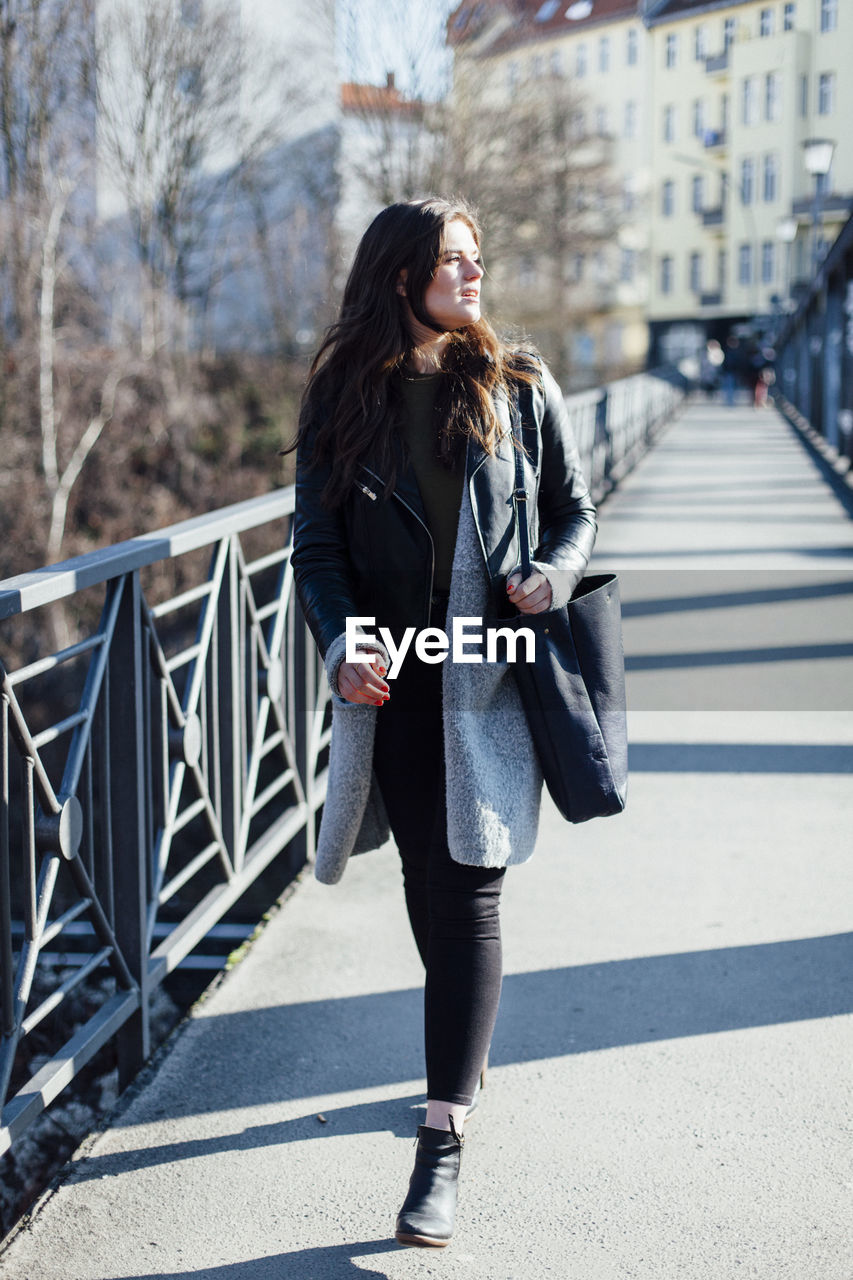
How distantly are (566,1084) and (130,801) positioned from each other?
105cm

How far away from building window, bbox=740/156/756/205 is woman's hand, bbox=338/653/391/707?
23.4 meters

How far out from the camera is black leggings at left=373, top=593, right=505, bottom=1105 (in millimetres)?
2449

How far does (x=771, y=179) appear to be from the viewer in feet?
81.4

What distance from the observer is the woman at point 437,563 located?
7.92 feet

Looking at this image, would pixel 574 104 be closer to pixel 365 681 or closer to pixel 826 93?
pixel 826 93

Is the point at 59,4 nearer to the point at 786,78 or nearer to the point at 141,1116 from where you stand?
the point at 786,78

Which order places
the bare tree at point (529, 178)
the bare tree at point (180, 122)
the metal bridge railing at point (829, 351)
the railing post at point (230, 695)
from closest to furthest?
the railing post at point (230, 695) → the metal bridge railing at point (829, 351) → the bare tree at point (529, 178) → the bare tree at point (180, 122)

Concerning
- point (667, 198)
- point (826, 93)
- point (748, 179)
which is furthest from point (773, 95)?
point (667, 198)

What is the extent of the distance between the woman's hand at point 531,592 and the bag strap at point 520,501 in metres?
0.07

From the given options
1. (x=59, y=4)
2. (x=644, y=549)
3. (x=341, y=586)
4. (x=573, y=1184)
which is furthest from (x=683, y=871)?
(x=59, y=4)

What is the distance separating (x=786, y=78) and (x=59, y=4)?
13332 mm

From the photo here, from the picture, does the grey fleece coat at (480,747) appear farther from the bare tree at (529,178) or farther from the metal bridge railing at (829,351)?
the bare tree at (529,178)

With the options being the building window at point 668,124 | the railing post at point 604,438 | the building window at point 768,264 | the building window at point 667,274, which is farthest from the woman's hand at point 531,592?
the building window at point 667,274

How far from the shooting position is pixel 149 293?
27594 millimetres
